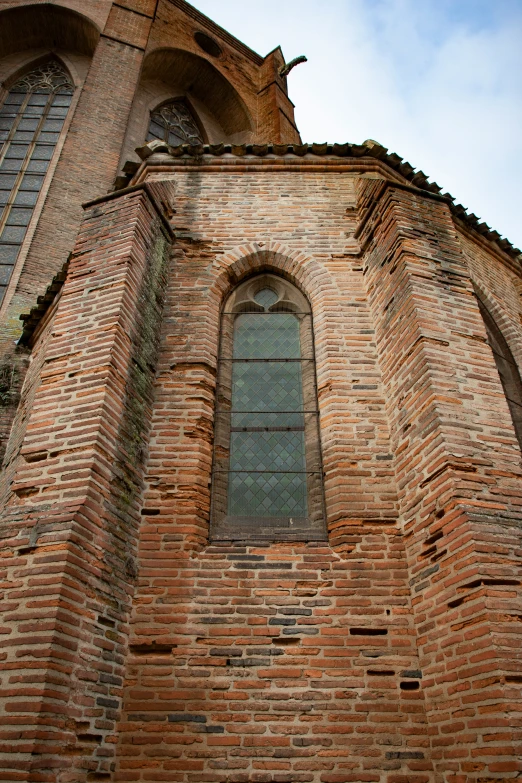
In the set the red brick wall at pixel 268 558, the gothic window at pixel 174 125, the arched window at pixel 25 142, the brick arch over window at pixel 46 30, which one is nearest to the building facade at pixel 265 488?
the red brick wall at pixel 268 558

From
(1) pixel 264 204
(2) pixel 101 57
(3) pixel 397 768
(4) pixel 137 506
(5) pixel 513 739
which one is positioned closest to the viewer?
(5) pixel 513 739

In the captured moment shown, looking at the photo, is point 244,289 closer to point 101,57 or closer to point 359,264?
point 359,264

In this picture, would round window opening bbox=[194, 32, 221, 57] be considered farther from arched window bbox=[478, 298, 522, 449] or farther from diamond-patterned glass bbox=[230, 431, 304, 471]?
diamond-patterned glass bbox=[230, 431, 304, 471]

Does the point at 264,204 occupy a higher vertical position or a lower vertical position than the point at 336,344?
higher

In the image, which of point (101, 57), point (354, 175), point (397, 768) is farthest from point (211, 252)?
point (101, 57)

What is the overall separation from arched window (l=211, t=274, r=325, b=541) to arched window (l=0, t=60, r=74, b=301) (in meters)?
4.91

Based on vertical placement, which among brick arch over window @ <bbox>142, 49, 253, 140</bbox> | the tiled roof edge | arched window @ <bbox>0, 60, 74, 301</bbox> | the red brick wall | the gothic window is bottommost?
the red brick wall

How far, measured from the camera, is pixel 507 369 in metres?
6.71

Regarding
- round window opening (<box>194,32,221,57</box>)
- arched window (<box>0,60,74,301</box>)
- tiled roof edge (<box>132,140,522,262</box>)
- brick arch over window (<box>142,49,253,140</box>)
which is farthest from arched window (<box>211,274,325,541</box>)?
round window opening (<box>194,32,221,57</box>)

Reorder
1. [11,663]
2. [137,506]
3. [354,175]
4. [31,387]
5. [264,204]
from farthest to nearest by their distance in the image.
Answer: [354,175] → [264,204] → [31,387] → [137,506] → [11,663]

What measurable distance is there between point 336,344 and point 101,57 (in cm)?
1081

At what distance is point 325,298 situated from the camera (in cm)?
590

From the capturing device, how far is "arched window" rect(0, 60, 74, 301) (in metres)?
9.88

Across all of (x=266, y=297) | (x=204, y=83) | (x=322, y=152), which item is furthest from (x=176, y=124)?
(x=266, y=297)
